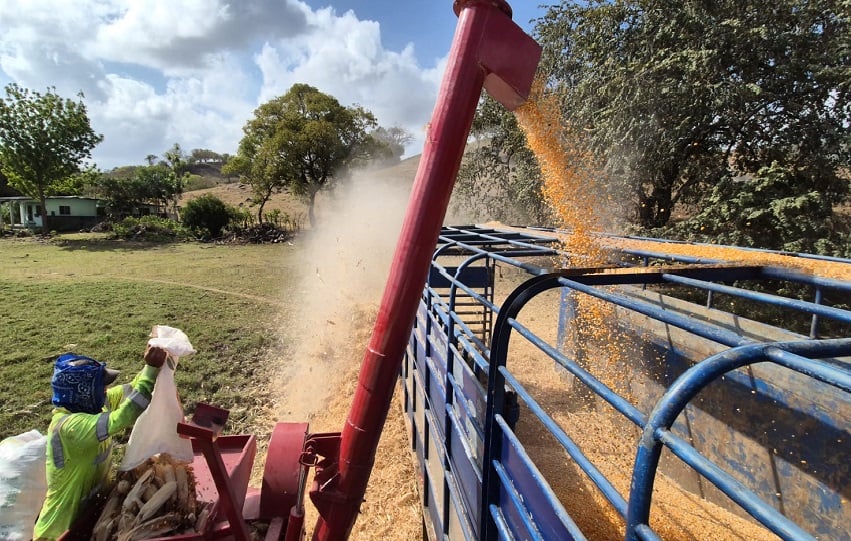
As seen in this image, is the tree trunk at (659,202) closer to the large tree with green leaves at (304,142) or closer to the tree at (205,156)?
the large tree with green leaves at (304,142)

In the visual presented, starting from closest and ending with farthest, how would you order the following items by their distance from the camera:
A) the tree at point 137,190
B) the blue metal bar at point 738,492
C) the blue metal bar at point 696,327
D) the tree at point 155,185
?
the blue metal bar at point 738,492 < the blue metal bar at point 696,327 < the tree at point 137,190 < the tree at point 155,185

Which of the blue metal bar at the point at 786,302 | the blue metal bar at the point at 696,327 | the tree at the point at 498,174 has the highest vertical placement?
the tree at the point at 498,174

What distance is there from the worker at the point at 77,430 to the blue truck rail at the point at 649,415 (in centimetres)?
177

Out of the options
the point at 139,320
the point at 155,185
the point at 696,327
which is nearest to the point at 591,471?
the point at 696,327

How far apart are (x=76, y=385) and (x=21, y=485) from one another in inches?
21.4

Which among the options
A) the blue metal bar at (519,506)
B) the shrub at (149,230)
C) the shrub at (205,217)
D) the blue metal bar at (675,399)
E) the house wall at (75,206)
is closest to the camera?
the blue metal bar at (675,399)

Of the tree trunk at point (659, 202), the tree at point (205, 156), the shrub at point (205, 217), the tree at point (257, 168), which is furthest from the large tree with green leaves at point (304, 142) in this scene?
the tree at point (205, 156)

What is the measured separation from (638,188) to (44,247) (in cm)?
2401

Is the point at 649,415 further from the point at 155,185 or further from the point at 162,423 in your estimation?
the point at 155,185

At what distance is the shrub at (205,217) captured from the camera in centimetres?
2509

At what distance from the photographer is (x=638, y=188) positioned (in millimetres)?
9766

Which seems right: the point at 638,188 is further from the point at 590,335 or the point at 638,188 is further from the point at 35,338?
the point at 35,338

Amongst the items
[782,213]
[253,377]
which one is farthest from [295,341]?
[782,213]

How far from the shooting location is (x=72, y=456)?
89.1 inches
